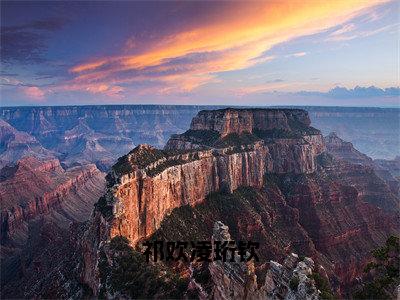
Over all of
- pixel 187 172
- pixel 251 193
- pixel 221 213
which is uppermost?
pixel 187 172

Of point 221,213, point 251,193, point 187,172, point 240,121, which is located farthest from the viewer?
point 240,121

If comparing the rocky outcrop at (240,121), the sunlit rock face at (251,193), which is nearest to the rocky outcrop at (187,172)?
the sunlit rock face at (251,193)

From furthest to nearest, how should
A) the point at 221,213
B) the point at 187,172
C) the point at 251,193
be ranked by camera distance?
the point at 251,193, the point at 221,213, the point at 187,172

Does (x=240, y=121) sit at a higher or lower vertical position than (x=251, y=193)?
higher

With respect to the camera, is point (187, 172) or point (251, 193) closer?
point (187, 172)

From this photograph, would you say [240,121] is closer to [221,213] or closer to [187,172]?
[221,213]

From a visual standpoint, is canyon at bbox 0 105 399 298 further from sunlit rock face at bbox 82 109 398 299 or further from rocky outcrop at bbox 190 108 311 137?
rocky outcrop at bbox 190 108 311 137

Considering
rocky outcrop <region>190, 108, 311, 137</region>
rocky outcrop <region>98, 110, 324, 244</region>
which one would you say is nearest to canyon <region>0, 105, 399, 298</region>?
rocky outcrop <region>98, 110, 324, 244</region>

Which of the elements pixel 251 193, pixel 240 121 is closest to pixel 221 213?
pixel 251 193

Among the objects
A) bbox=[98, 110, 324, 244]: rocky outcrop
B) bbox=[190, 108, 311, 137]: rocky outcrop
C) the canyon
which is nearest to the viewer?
the canyon

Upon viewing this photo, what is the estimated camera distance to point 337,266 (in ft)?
416

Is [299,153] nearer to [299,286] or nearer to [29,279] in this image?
[29,279]

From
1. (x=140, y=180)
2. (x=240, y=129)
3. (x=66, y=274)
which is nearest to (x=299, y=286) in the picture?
(x=140, y=180)

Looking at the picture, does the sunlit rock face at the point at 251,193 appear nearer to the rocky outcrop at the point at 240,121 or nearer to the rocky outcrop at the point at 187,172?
the rocky outcrop at the point at 187,172
